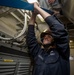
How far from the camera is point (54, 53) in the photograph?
5.98 feet

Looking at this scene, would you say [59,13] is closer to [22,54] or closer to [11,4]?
[22,54]

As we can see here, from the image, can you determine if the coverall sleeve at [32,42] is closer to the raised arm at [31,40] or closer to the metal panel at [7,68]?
the raised arm at [31,40]

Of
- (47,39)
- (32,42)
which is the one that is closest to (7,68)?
(32,42)

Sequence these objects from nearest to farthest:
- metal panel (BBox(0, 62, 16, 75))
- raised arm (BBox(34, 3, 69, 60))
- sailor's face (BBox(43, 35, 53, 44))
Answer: metal panel (BBox(0, 62, 16, 75)), raised arm (BBox(34, 3, 69, 60)), sailor's face (BBox(43, 35, 53, 44))

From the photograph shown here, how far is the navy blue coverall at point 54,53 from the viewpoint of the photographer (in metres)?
1.65

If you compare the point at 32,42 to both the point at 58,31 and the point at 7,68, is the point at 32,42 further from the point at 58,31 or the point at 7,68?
the point at 7,68

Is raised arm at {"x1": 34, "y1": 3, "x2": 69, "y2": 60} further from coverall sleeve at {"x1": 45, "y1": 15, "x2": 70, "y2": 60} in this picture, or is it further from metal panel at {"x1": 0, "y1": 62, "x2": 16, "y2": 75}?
metal panel at {"x1": 0, "y1": 62, "x2": 16, "y2": 75}

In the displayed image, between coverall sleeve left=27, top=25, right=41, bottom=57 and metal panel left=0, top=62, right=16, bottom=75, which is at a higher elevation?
coverall sleeve left=27, top=25, right=41, bottom=57

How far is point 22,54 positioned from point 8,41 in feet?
1.12

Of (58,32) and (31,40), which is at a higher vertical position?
(58,32)

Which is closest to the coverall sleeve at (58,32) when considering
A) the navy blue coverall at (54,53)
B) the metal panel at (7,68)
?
the navy blue coverall at (54,53)

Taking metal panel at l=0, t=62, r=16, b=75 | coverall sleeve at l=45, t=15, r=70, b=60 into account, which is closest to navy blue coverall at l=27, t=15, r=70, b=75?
coverall sleeve at l=45, t=15, r=70, b=60

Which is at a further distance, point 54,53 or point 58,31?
point 54,53

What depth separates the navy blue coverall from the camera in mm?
1652
